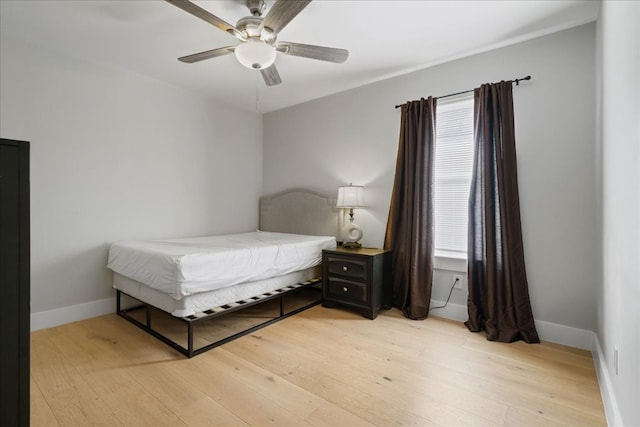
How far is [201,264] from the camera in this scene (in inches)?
90.6

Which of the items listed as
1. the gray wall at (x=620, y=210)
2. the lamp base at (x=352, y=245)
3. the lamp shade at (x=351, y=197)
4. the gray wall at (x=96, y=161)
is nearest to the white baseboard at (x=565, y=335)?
the gray wall at (x=620, y=210)

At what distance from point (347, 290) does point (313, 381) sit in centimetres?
131

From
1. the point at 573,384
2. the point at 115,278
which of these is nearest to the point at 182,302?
the point at 115,278

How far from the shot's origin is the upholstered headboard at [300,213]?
13.0 feet

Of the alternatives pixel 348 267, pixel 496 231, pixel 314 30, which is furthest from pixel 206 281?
pixel 496 231

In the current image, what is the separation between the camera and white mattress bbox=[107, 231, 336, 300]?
2234 mm

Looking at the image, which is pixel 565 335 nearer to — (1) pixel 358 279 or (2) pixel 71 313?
(1) pixel 358 279

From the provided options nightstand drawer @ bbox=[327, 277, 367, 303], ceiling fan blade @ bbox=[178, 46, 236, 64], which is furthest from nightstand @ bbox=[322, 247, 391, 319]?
ceiling fan blade @ bbox=[178, 46, 236, 64]

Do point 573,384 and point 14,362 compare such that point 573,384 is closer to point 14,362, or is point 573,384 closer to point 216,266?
Result: point 216,266

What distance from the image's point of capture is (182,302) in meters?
2.26

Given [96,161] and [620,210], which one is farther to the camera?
[96,161]

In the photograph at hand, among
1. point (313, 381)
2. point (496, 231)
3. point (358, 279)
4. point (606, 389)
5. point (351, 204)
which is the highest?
point (351, 204)

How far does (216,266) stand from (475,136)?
2.47 m

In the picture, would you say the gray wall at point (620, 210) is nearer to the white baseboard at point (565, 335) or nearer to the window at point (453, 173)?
the white baseboard at point (565, 335)
